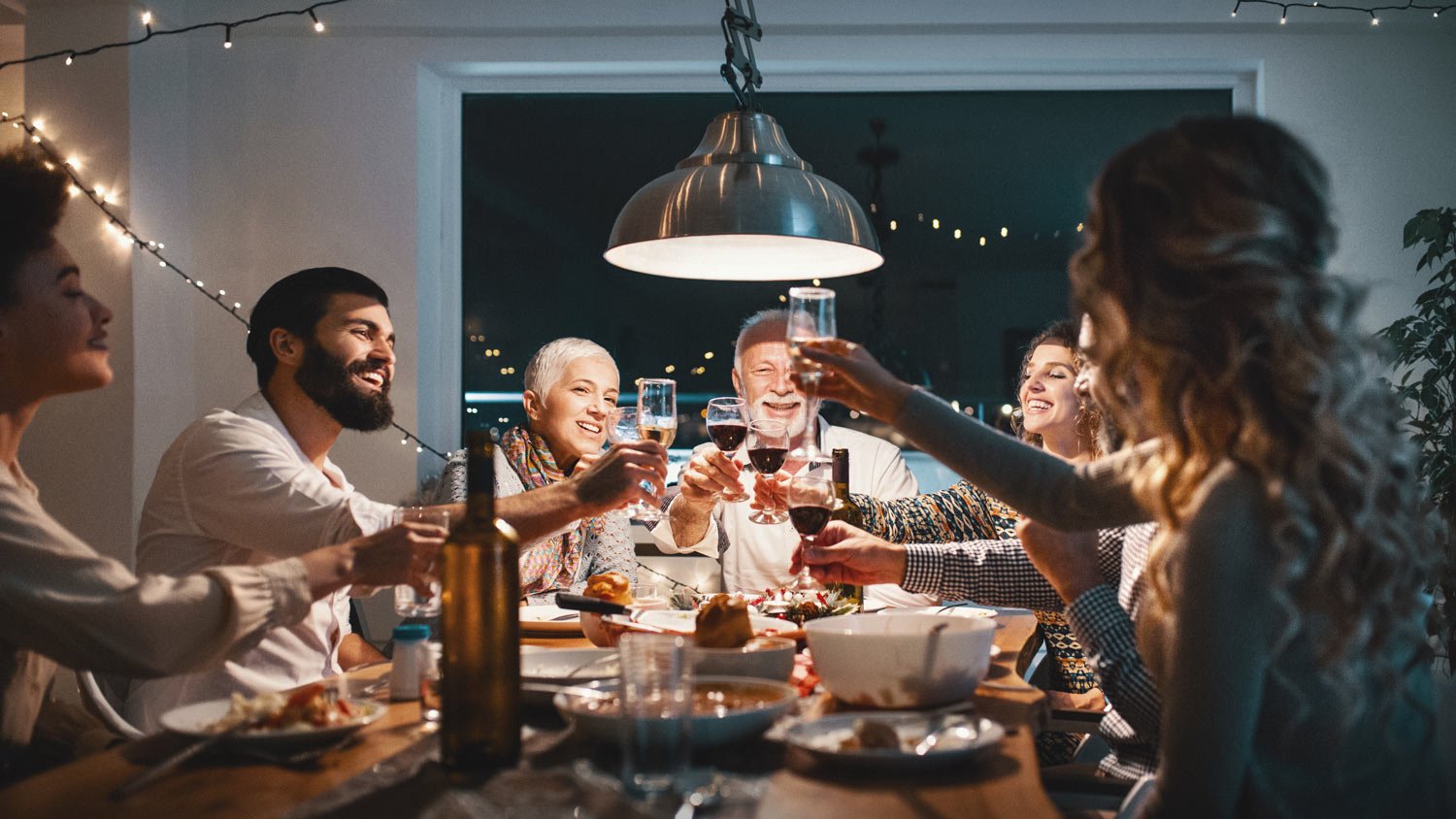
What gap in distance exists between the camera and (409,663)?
5.06ft

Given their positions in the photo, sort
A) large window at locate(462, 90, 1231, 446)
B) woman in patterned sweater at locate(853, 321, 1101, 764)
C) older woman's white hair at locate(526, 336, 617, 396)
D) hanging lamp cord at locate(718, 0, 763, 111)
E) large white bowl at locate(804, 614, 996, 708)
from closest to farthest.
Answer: large white bowl at locate(804, 614, 996, 708) → hanging lamp cord at locate(718, 0, 763, 111) → woman in patterned sweater at locate(853, 321, 1101, 764) → older woman's white hair at locate(526, 336, 617, 396) → large window at locate(462, 90, 1231, 446)

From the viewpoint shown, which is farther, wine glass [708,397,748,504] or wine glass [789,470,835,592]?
wine glass [708,397,748,504]

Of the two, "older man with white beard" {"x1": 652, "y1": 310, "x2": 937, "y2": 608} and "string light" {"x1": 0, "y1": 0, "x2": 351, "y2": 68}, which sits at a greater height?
"string light" {"x1": 0, "y1": 0, "x2": 351, "y2": 68}

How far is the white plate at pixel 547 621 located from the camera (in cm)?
208

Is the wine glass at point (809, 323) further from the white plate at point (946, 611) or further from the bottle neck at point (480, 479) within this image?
the bottle neck at point (480, 479)

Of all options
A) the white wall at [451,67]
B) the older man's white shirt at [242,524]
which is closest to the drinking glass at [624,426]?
the older man's white shirt at [242,524]

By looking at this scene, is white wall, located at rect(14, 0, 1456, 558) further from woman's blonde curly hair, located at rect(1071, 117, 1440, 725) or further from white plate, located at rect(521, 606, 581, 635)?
woman's blonde curly hair, located at rect(1071, 117, 1440, 725)

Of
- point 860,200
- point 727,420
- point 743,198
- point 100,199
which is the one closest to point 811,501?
point 727,420

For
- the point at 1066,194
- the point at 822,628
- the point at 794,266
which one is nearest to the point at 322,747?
the point at 822,628

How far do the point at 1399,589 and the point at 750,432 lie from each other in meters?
1.20

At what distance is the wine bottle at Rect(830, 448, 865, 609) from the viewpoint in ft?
6.83

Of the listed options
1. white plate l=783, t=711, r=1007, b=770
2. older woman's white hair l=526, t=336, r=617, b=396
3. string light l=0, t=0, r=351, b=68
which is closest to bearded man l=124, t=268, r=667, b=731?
white plate l=783, t=711, r=1007, b=770

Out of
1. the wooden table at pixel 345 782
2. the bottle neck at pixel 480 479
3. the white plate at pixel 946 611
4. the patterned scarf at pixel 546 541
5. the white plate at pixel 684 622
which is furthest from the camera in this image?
the patterned scarf at pixel 546 541

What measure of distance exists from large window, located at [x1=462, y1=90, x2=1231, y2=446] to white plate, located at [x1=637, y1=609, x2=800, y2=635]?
2193mm
